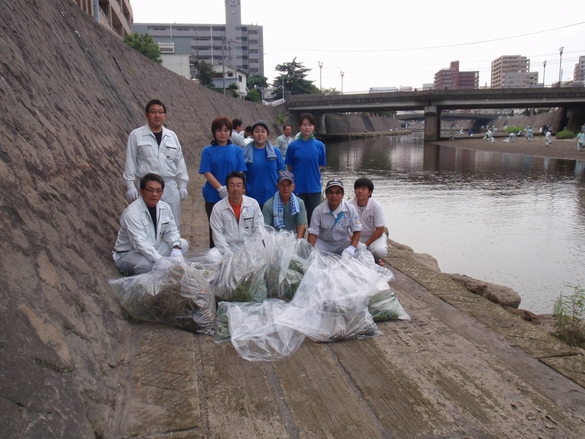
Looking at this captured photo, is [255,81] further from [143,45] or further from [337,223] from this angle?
[337,223]

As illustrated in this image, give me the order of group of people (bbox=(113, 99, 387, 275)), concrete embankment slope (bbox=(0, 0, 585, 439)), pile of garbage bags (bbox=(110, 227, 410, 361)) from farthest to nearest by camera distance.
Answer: group of people (bbox=(113, 99, 387, 275)) < pile of garbage bags (bbox=(110, 227, 410, 361)) < concrete embankment slope (bbox=(0, 0, 585, 439))

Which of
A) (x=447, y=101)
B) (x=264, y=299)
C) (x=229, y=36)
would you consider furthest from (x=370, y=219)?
(x=229, y=36)

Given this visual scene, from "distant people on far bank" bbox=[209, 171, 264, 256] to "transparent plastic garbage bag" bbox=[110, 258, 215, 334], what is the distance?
0.83m

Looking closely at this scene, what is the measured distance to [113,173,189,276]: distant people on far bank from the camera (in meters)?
3.80

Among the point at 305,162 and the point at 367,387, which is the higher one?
the point at 305,162

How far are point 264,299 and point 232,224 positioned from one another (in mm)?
896

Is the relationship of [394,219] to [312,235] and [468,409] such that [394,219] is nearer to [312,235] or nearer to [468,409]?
[312,235]

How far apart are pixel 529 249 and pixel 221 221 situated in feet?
19.5

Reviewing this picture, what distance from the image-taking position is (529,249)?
8.04 meters

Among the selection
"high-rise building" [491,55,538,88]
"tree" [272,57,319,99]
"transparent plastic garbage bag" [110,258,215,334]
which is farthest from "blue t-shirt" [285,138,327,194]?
"high-rise building" [491,55,538,88]

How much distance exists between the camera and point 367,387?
2.87 m

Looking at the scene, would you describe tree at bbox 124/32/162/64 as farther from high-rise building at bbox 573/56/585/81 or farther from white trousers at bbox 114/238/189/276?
high-rise building at bbox 573/56/585/81

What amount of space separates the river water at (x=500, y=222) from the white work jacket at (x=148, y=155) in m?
4.38

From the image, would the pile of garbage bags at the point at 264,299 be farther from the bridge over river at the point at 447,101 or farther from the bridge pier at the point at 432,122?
the bridge pier at the point at 432,122
